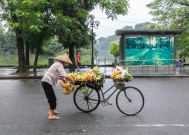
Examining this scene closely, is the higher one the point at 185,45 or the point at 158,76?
the point at 185,45

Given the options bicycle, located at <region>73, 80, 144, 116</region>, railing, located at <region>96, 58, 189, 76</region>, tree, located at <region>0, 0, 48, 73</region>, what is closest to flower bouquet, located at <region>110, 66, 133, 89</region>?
bicycle, located at <region>73, 80, 144, 116</region>

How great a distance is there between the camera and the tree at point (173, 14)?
33.6 meters

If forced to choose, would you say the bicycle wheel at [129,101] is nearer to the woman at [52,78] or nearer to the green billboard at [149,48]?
the woman at [52,78]

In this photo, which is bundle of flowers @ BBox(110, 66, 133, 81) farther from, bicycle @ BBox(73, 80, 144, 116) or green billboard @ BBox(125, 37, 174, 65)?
green billboard @ BBox(125, 37, 174, 65)

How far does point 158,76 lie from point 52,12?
8182 mm

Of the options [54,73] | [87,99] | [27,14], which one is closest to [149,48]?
[27,14]

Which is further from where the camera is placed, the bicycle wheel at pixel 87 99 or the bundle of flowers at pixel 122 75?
the bicycle wheel at pixel 87 99

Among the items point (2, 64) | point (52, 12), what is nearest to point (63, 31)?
point (52, 12)

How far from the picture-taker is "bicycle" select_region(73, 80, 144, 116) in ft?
29.9

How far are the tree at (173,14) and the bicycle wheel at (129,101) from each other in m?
24.6

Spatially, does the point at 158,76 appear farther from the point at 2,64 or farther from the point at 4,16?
the point at 2,64

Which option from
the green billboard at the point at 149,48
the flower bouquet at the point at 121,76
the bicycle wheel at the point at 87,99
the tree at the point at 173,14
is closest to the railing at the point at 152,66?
the green billboard at the point at 149,48

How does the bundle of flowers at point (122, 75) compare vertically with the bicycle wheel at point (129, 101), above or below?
above

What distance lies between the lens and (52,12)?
2358 cm
